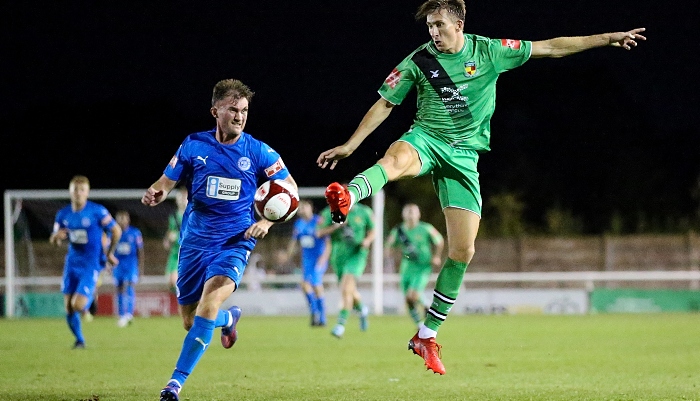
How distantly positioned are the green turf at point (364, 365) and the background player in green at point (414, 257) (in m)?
0.73

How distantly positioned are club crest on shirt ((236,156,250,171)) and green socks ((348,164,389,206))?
1329 millimetres

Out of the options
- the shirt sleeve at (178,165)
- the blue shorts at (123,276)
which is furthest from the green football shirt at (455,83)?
the blue shorts at (123,276)

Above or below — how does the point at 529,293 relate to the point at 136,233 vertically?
below

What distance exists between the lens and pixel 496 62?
811cm

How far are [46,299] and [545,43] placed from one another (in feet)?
66.5

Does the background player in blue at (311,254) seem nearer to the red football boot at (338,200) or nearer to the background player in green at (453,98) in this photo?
the background player in green at (453,98)

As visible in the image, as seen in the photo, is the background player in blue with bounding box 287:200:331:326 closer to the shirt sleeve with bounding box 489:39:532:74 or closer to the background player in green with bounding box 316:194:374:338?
the background player in green with bounding box 316:194:374:338

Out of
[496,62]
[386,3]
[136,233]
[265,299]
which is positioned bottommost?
[265,299]

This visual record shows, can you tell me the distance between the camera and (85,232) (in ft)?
46.5

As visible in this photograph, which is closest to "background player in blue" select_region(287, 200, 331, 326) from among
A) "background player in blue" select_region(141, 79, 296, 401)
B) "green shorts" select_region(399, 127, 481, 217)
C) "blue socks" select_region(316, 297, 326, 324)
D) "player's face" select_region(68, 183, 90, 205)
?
"blue socks" select_region(316, 297, 326, 324)

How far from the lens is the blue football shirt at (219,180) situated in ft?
26.4

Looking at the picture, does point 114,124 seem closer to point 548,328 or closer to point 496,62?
point 548,328

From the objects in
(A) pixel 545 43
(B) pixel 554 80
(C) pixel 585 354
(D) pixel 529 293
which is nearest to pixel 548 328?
(C) pixel 585 354

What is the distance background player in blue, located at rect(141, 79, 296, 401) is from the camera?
310 inches
